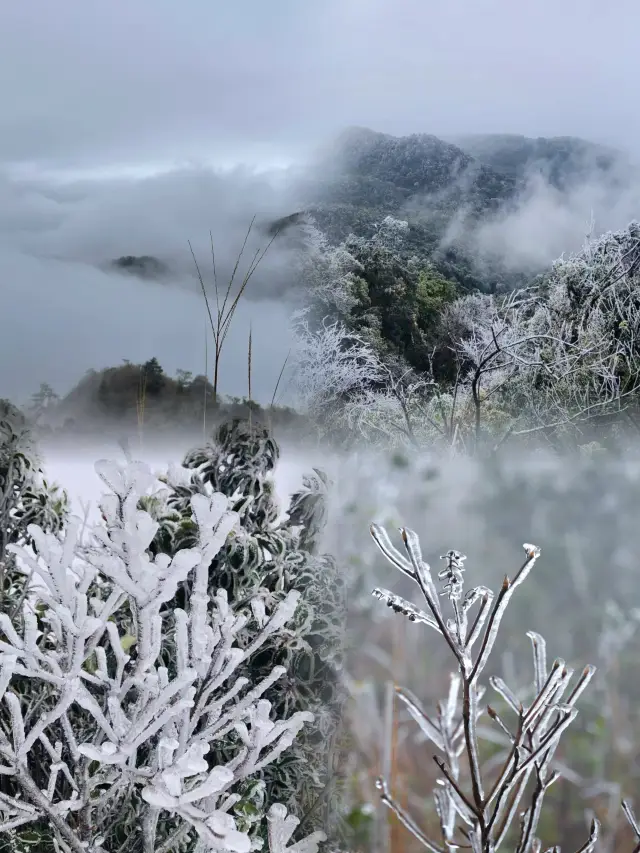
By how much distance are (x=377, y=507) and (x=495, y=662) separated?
32 centimetres

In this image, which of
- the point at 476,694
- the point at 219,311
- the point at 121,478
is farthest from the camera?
the point at 219,311

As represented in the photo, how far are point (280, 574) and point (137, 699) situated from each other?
0.29 metres

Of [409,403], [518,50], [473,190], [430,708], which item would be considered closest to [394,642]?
[430,708]

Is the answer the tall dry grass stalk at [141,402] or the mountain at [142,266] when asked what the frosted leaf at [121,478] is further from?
the mountain at [142,266]

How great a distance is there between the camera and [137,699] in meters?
0.95

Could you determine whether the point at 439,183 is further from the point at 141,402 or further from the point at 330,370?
the point at 141,402

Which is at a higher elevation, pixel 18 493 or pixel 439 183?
Answer: pixel 439 183

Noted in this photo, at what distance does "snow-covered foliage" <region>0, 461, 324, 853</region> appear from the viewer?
2.64 ft

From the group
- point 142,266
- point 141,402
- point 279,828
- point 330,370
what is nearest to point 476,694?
point 279,828

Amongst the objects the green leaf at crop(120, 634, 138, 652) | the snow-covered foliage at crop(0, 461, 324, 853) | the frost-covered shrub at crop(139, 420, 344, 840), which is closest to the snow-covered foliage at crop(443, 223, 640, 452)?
the frost-covered shrub at crop(139, 420, 344, 840)

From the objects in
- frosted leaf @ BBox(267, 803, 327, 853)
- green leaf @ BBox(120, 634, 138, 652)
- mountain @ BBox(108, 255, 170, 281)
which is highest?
mountain @ BBox(108, 255, 170, 281)

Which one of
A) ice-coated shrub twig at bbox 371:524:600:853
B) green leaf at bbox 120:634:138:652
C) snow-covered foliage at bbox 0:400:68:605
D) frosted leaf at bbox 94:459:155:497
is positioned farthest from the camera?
snow-covered foliage at bbox 0:400:68:605

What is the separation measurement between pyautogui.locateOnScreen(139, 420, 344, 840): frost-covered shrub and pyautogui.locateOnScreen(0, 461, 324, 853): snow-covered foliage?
3 cm

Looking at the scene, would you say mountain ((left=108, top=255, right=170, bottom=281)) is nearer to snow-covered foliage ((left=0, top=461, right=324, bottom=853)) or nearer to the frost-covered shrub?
the frost-covered shrub
